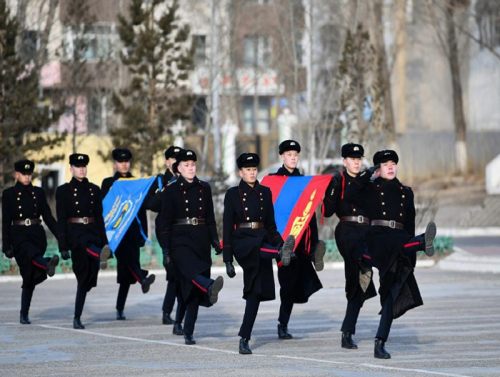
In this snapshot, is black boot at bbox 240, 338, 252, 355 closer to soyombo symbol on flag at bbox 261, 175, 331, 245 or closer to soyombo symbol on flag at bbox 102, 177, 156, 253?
soyombo symbol on flag at bbox 261, 175, 331, 245

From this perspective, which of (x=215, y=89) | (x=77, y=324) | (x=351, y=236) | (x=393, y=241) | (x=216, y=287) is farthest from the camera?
(x=215, y=89)

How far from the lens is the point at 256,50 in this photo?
181 feet

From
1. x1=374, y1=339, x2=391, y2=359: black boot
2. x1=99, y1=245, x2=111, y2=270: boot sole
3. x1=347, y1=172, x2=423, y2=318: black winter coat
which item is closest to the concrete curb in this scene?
x1=99, y1=245, x2=111, y2=270: boot sole

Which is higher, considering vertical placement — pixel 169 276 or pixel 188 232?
pixel 188 232

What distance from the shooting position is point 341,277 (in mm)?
22719

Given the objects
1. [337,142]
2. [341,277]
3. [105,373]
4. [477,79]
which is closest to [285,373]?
[105,373]

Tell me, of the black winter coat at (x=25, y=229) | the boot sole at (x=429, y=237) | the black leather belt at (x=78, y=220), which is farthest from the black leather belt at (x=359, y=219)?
the black winter coat at (x=25, y=229)

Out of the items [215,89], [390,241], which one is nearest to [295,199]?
[390,241]

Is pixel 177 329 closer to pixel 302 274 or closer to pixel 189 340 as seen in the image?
pixel 189 340

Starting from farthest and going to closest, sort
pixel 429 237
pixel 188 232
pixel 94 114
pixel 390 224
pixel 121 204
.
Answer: pixel 94 114 → pixel 121 204 → pixel 188 232 → pixel 390 224 → pixel 429 237

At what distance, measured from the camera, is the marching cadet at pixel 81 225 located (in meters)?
15.6

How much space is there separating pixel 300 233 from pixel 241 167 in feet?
4.17

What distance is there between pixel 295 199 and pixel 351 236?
1.32m

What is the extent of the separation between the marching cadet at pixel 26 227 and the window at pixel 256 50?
39.2 meters
